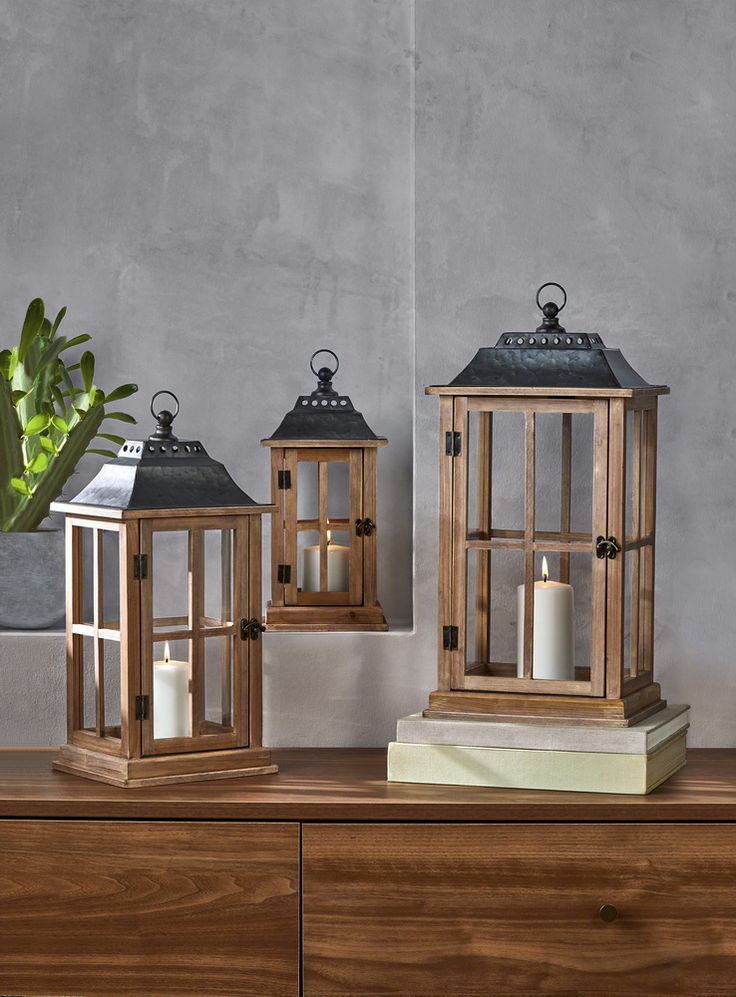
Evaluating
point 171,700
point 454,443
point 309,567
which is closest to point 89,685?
point 171,700

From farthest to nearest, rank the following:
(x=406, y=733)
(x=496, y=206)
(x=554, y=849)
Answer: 1. (x=496, y=206)
2. (x=406, y=733)
3. (x=554, y=849)

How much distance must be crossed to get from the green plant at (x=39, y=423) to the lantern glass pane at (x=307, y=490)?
1.00 ft

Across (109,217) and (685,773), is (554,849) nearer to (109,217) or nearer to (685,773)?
(685,773)

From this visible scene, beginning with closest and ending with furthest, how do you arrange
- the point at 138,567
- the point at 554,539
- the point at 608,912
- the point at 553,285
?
the point at 608,912
the point at 138,567
the point at 554,539
the point at 553,285

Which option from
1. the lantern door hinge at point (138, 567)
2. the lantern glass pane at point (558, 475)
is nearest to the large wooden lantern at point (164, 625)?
the lantern door hinge at point (138, 567)

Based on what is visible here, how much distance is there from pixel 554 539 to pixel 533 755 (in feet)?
1.08

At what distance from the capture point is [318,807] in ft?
5.97

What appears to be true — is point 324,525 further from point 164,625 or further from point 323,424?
point 164,625

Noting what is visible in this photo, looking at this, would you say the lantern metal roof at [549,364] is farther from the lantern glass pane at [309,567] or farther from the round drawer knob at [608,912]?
the round drawer knob at [608,912]

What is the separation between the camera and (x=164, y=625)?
1.95 metres

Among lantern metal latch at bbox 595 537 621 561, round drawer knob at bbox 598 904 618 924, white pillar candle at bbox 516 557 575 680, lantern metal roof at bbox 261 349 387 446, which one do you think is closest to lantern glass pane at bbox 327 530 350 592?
lantern metal roof at bbox 261 349 387 446

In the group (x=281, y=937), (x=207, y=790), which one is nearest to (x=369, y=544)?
(x=207, y=790)

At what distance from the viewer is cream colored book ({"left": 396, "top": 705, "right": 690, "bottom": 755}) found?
6.12 feet

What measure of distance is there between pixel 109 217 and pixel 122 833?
3.48 ft
